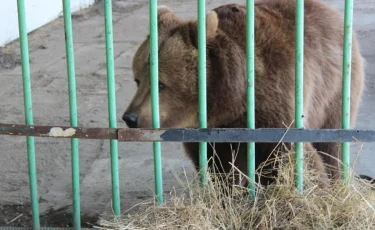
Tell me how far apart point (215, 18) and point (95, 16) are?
9.16 m

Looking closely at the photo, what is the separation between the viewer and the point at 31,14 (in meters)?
10.5

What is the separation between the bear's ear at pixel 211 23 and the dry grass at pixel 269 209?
2.38ft

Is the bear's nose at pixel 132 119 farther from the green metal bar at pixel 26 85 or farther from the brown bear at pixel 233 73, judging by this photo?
the green metal bar at pixel 26 85

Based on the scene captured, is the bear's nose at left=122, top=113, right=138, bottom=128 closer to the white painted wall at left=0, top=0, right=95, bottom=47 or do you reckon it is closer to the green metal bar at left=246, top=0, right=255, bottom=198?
the green metal bar at left=246, top=0, right=255, bottom=198

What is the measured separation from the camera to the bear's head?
3.47 metres

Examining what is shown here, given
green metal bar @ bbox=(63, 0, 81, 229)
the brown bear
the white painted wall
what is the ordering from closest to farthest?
A: green metal bar @ bbox=(63, 0, 81, 229) → the brown bear → the white painted wall

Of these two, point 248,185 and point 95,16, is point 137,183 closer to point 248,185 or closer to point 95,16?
point 248,185

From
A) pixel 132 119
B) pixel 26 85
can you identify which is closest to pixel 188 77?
pixel 132 119

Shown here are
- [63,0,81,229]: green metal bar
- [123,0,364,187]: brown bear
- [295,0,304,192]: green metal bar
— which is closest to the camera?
[295,0,304,192]: green metal bar

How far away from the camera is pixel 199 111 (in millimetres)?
3342

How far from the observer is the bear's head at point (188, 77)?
137 inches

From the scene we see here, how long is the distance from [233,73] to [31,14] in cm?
763

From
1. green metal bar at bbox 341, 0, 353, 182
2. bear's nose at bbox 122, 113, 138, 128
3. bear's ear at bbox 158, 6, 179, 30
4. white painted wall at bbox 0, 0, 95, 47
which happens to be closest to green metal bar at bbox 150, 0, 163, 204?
bear's nose at bbox 122, 113, 138, 128

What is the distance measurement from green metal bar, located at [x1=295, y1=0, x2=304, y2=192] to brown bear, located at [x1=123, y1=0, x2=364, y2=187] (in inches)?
4.3
